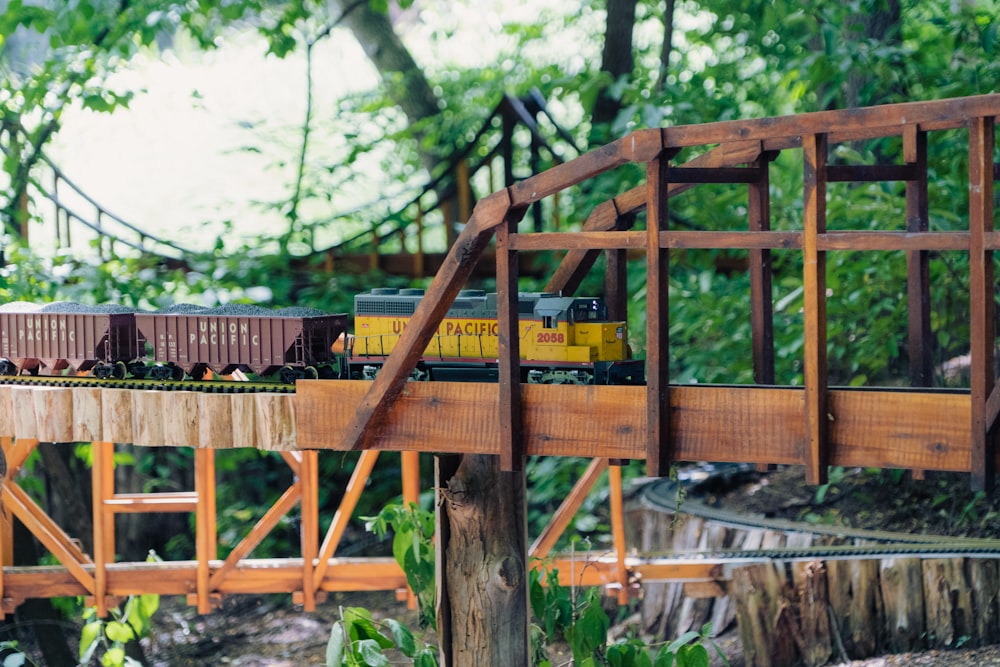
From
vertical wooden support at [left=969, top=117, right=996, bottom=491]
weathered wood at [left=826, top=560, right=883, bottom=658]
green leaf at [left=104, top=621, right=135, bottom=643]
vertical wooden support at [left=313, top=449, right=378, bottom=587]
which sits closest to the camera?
vertical wooden support at [left=969, top=117, right=996, bottom=491]

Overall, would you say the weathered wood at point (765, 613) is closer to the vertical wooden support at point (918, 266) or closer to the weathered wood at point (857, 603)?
the weathered wood at point (857, 603)

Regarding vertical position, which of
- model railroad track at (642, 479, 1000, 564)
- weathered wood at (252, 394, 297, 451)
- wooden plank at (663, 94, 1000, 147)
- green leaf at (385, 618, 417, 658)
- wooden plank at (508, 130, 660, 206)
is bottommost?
model railroad track at (642, 479, 1000, 564)

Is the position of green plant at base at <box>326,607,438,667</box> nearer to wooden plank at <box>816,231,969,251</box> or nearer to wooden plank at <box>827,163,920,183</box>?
wooden plank at <box>816,231,969,251</box>

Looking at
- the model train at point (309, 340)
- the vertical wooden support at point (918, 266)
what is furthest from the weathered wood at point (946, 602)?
the model train at point (309, 340)

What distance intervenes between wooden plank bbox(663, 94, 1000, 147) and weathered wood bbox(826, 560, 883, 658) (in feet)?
16.8

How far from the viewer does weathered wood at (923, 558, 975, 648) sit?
855cm

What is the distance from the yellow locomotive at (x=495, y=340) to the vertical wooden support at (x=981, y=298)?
2047mm

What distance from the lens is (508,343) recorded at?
5203mm

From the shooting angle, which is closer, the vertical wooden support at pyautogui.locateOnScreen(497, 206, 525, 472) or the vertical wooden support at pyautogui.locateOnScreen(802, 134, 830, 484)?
the vertical wooden support at pyautogui.locateOnScreen(802, 134, 830, 484)

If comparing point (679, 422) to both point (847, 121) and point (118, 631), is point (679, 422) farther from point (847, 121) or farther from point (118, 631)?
point (118, 631)

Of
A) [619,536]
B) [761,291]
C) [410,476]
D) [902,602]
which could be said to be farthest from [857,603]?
[761,291]

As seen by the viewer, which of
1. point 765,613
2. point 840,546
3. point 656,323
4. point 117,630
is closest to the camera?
point 656,323

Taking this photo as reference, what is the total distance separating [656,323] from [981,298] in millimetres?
1400

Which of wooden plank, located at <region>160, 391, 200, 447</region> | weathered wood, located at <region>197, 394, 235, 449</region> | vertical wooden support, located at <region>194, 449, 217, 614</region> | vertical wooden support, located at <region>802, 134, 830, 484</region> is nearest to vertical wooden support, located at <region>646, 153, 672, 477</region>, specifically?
vertical wooden support, located at <region>802, 134, 830, 484</region>
